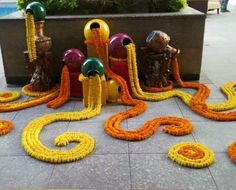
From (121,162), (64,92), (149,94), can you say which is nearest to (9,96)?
(64,92)

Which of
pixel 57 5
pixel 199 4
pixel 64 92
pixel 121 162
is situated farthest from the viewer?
pixel 199 4

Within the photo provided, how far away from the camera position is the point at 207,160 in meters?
2.15

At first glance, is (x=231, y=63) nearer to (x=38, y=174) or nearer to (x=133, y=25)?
(x=133, y=25)

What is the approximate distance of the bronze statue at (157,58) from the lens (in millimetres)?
3305

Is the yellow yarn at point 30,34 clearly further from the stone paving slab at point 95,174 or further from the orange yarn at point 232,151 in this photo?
the orange yarn at point 232,151

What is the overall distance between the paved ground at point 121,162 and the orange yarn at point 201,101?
0.06m

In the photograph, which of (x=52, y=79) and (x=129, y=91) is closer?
(x=129, y=91)

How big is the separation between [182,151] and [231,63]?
2.79m

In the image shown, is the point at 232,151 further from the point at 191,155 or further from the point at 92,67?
the point at 92,67

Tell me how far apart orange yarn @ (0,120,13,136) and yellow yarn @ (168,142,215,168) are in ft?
4.37

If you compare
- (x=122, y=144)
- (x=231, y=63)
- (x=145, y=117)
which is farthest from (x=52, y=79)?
(x=231, y=63)

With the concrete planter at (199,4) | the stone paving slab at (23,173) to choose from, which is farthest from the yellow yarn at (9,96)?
the concrete planter at (199,4)

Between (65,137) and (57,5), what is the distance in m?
1.85

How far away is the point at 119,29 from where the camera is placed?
11.6 feet
